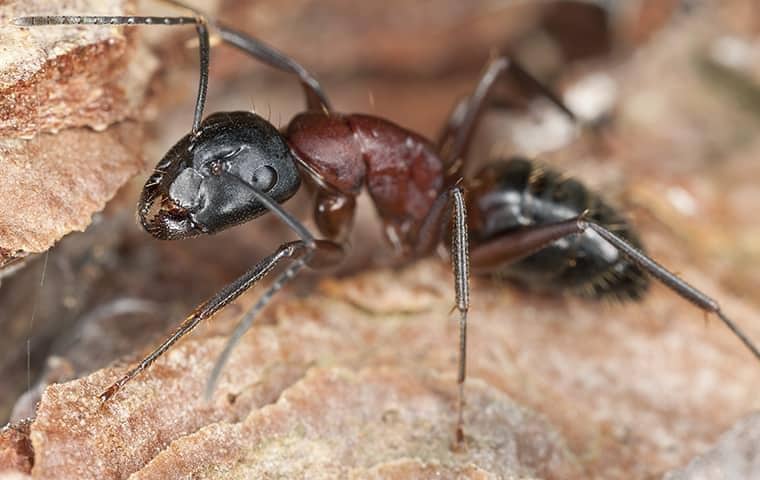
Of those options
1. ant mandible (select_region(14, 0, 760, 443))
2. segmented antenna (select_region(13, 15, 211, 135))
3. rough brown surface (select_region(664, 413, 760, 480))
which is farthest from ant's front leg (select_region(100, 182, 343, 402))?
rough brown surface (select_region(664, 413, 760, 480))

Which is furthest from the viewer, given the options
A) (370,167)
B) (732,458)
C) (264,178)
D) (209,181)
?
(370,167)

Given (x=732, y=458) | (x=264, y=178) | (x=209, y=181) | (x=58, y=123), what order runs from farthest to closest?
(x=264, y=178) → (x=209, y=181) → (x=58, y=123) → (x=732, y=458)

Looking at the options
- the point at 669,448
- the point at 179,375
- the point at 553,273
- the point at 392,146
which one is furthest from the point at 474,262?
the point at 179,375

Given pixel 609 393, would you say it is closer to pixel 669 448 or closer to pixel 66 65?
pixel 669 448

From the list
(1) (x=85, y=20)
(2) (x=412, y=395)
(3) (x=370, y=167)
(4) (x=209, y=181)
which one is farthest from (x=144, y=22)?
(2) (x=412, y=395)

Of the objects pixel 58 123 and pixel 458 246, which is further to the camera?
pixel 458 246

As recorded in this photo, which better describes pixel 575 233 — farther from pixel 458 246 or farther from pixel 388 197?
pixel 388 197

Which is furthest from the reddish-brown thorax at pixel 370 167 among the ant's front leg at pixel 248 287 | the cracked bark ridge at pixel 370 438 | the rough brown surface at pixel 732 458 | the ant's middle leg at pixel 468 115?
the rough brown surface at pixel 732 458

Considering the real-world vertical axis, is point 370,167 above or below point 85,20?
above

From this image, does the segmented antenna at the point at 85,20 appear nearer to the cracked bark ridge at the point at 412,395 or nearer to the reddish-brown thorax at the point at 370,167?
the reddish-brown thorax at the point at 370,167
